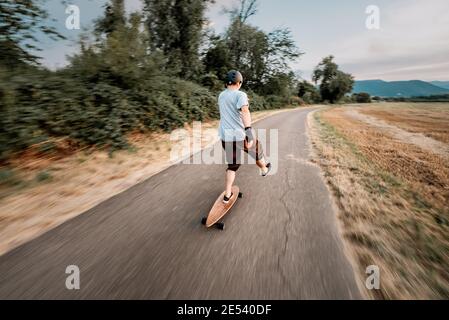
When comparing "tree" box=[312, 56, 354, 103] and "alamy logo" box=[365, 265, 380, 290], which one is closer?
"alamy logo" box=[365, 265, 380, 290]

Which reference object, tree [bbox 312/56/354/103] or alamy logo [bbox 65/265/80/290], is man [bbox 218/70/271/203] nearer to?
alamy logo [bbox 65/265/80/290]

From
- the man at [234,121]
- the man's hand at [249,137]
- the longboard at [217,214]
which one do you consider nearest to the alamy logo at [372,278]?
the longboard at [217,214]

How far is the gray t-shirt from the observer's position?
3.16 m

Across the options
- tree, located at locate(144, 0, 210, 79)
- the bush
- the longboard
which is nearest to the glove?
the longboard

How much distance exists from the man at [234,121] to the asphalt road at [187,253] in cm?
79

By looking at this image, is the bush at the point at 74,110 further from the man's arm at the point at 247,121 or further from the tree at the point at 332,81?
the tree at the point at 332,81

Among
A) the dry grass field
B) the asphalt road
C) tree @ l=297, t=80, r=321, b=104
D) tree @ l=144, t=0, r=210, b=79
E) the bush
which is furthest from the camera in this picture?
tree @ l=297, t=80, r=321, b=104

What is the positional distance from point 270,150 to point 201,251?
5.57 meters

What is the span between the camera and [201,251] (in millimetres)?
2596

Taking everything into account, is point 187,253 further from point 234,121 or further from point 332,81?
point 332,81

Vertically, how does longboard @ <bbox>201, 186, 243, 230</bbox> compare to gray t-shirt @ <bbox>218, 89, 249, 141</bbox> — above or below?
below

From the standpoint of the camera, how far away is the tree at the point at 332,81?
6988cm

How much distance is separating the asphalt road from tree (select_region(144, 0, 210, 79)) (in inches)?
628
